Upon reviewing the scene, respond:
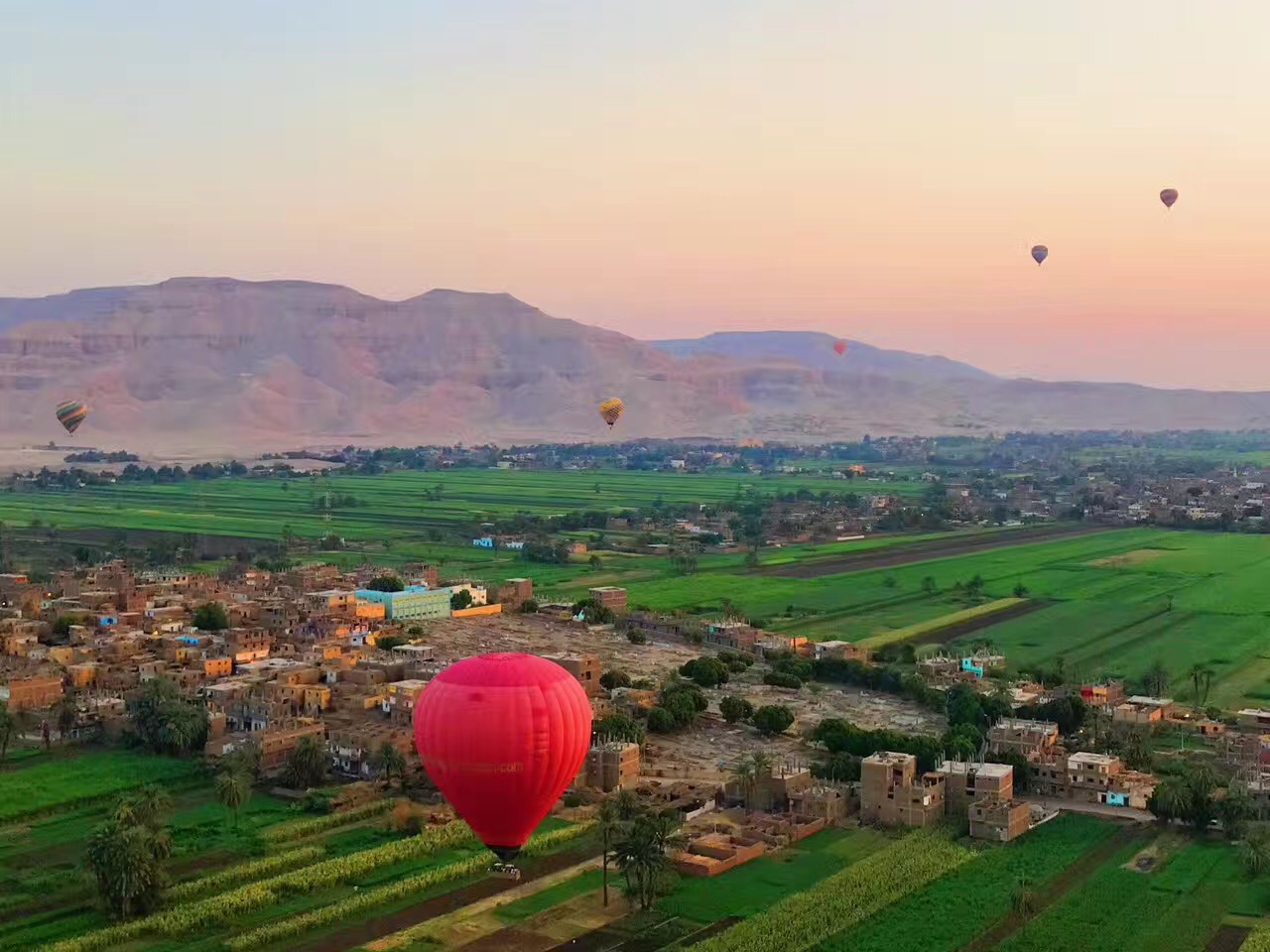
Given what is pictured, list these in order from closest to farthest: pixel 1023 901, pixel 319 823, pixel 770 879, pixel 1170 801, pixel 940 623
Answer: pixel 1023 901, pixel 770 879, pixel 319 823, pixel 1170 801, pixel 940 623

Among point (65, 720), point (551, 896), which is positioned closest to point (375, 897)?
point (551, 896)

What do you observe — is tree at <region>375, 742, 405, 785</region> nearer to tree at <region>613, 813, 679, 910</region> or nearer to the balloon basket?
the balloon basket

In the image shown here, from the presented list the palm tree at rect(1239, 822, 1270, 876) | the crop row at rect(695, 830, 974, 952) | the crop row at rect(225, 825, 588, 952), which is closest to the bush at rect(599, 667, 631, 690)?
the crop row at rect(225, 825, 588, 952)

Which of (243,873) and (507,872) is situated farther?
(507,872)

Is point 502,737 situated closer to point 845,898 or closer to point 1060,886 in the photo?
point 845,898

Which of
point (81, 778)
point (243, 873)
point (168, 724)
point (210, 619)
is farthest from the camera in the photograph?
point (210, 619)

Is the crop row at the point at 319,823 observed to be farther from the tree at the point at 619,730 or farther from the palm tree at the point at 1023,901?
the palm tree at the point at 1023,901
